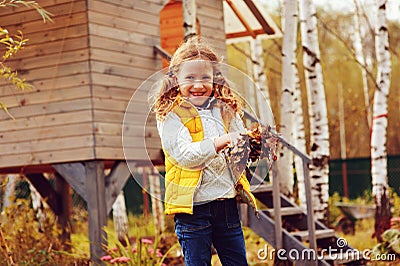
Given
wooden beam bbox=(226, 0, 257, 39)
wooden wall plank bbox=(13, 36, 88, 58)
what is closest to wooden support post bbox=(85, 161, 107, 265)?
wooden wall plank bbox=(13, 36, 88, 58)

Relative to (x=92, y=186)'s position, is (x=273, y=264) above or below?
below

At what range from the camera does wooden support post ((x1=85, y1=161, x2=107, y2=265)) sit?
25.3ft

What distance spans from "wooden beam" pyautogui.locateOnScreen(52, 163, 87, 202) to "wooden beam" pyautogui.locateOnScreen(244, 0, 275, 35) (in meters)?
3.62

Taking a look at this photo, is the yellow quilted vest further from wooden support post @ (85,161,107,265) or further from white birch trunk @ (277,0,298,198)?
white birch trunk @ (277,0,298,198)

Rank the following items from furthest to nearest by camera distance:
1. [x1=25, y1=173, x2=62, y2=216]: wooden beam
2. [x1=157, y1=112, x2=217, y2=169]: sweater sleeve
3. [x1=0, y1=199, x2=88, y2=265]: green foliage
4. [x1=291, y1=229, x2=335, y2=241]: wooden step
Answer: [x1=25, y1=173, x2=62, y2=216]: wooden beam, [x1=291, y1=229, x2=335, y2=241]: wooden step, [x1=0, y1=199, x2=88, y2=265]: green foliage, [x1=157, y1=112, x2=217, y2=169]: sweater sleeve

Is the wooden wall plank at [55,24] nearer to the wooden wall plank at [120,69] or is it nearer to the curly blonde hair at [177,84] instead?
the wooden wall plank at [120,69]

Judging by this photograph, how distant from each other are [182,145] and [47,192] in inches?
269

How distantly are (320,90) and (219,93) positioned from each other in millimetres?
5898

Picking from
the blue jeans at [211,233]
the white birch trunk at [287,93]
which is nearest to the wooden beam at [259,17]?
the white birch trunk at [287,93]

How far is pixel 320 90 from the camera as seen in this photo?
9.66 metres

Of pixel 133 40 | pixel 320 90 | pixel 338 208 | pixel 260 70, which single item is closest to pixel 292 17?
pixel 320 90

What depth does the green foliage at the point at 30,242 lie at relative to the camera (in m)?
7.63

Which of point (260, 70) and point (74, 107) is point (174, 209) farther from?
point (260, 70)

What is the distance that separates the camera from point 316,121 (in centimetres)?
963
